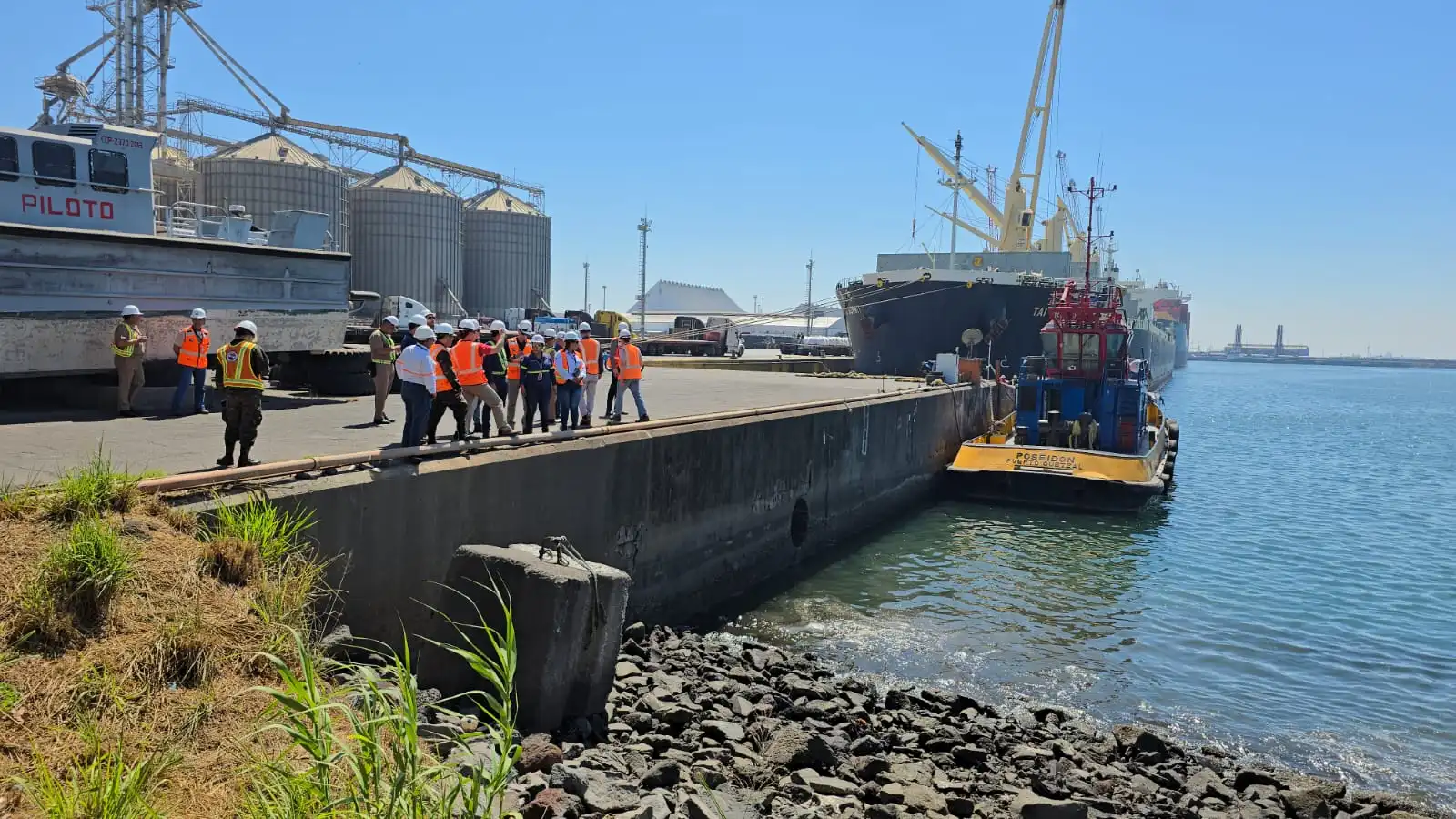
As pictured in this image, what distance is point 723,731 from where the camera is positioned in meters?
7.52

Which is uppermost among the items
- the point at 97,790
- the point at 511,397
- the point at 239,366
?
the point at 239,366

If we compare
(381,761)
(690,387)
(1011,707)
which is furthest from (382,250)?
(381,761)

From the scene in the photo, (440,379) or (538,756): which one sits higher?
(440,379)

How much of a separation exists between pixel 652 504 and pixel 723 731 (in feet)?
16.5

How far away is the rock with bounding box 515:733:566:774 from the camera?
6.00 meters

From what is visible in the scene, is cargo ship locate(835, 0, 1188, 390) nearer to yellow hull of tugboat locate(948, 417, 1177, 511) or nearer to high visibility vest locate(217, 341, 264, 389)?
yellow hull of tugboat locate(948, 417, 1177, 511)

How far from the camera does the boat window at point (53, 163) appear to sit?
1234 centimetres

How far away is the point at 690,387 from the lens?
22.5 m

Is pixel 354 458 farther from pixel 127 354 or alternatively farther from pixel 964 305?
pixel 964 305

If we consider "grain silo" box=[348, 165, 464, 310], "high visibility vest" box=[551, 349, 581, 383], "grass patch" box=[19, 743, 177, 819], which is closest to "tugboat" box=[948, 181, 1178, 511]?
"high visibility vest" box=[551, 349, 581, 383]

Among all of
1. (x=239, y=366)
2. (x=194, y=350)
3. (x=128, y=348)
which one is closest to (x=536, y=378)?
(x=194, y=350)

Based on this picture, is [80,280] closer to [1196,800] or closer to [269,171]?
[1196,800]

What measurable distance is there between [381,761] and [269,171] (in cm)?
4256

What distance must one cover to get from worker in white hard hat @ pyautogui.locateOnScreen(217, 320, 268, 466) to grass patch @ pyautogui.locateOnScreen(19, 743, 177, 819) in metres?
4.24
